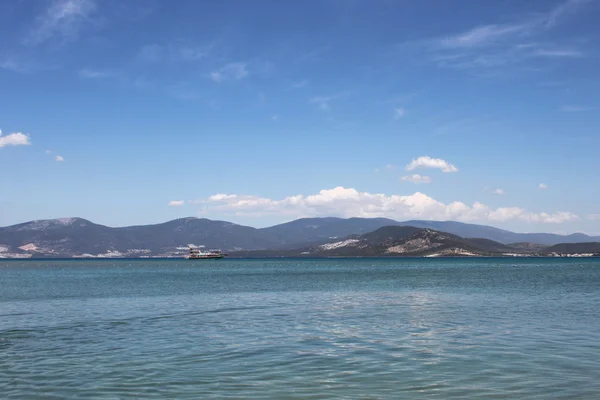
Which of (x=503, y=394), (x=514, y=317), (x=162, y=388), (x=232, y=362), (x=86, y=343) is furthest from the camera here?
(x=514, y=317)

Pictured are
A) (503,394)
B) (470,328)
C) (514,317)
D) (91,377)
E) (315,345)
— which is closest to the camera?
(503,394)

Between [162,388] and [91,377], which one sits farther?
[91,377]

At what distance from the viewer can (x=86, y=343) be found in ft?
111

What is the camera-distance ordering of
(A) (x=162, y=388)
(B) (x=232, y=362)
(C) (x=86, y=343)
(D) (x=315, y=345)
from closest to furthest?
1. (A) (x=162, y=388)
2. (B) (x=232, y=362)
3. (D) (x=315, y=345)
4. (C) (x=86, y=343)

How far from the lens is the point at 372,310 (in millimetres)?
50781

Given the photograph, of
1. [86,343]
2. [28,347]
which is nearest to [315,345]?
[86,343]

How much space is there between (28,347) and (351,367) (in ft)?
66.9

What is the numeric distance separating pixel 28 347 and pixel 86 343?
3301mm

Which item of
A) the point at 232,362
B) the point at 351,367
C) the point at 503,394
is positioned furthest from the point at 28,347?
the point at 503,394

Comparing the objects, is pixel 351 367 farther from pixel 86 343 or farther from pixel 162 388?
pixel 86 343

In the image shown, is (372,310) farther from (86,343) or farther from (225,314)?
(86,343)

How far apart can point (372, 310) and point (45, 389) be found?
33.5 meters

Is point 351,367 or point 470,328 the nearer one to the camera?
point 351,367

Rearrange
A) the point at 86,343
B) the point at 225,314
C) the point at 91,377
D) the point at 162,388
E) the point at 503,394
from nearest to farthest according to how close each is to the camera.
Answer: the point at 503,394 → the point at 162,388 → the point at 91,377 → the point at 86,343 → the point at 225,314
